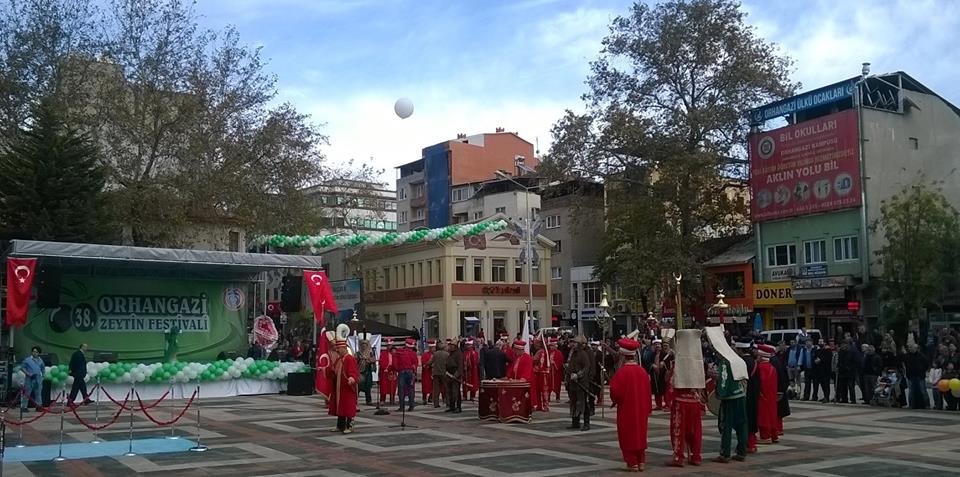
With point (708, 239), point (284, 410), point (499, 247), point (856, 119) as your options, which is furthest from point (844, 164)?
point (284, 410)

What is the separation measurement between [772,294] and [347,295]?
63.9 ft

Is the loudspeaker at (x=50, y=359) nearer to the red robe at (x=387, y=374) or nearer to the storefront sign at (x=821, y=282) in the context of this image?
the red robe at (x=387, y=374)

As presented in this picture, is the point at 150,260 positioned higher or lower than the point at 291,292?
higher

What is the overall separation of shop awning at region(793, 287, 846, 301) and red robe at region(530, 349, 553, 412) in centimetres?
2196

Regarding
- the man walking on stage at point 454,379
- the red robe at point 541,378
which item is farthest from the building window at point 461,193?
the red robe at point 541,378

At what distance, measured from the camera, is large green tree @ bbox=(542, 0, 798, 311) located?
40438mm

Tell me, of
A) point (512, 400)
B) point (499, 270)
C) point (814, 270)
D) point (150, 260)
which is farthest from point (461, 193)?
point (512, 400)

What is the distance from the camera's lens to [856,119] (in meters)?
37.2

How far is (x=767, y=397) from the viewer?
A: 1341 centimetres

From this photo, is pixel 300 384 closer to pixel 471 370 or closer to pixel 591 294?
pixel 471 370

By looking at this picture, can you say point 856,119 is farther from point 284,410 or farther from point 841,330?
point 284,410

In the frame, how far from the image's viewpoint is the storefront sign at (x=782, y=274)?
40594 millimetres

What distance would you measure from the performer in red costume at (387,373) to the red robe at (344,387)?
15.0ft

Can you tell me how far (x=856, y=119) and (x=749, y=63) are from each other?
561cm
